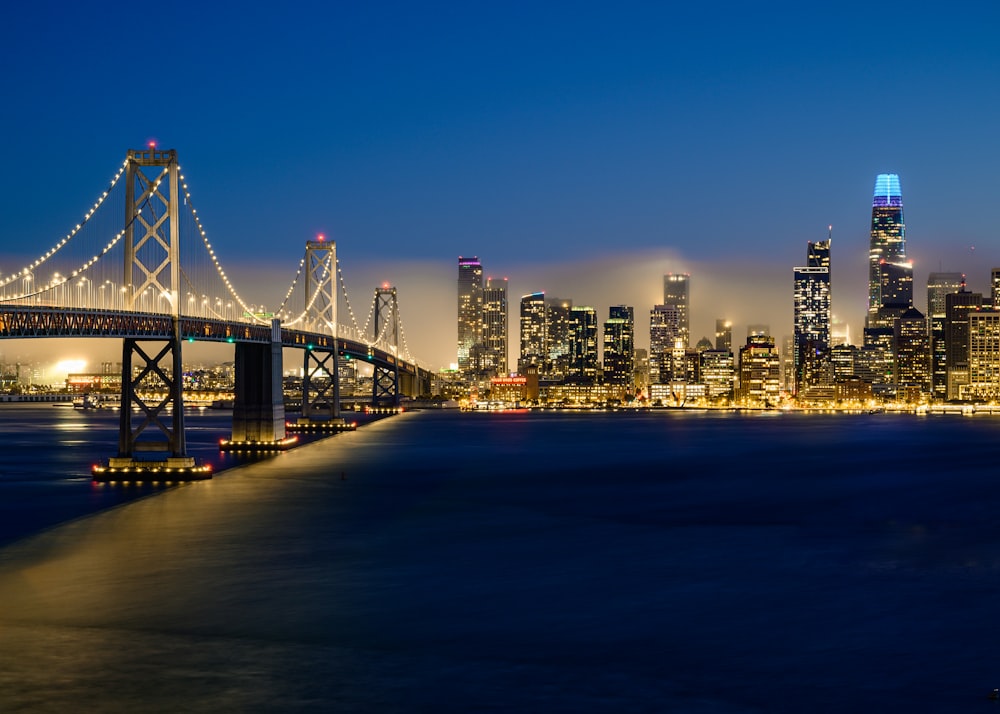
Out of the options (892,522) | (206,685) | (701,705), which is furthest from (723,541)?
(206,685)

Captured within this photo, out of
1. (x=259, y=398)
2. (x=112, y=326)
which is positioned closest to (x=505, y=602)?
(x=112, y=326)

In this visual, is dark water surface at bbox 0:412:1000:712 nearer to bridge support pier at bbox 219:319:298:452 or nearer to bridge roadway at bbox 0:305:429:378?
bridge roadway at bbox 0:305:429:378

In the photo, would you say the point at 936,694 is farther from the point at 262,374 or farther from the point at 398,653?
the point at 262,374

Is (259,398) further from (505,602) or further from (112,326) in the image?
(505,602)

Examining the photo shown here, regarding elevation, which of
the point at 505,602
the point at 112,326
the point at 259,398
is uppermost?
the point at 112,326

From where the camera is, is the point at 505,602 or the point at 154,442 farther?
the point at 154,442

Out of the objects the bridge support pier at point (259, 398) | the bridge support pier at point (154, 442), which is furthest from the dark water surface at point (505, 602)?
the bridge support pier at point (259, 398)
